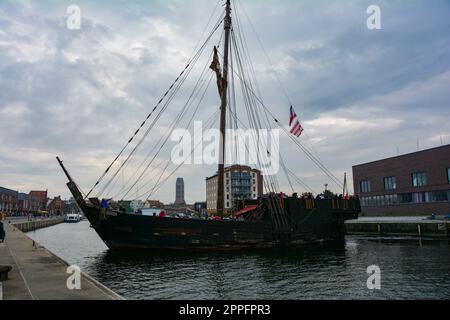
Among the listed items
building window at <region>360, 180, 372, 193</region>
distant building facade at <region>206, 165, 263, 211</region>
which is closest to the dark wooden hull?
building window at <region>360, 180, 372, 193</region>

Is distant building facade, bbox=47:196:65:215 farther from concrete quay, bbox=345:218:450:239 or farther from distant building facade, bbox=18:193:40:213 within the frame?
concrete quay, bbox=345:218:450:239

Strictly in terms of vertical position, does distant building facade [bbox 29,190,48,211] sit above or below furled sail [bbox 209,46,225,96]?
below

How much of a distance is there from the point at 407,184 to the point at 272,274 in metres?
56.7

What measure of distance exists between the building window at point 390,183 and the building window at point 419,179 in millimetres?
4404

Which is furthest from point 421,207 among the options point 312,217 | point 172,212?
point 172,212

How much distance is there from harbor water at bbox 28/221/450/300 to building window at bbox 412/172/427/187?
40.4m

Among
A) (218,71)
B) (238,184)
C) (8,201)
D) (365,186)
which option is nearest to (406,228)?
(218,71)

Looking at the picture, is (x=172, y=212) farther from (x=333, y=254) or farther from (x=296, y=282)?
(x=296, y=282)

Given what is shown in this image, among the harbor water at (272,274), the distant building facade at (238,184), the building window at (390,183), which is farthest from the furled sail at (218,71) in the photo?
the distant building facade at (238,184)

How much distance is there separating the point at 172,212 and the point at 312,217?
1291 centimetres

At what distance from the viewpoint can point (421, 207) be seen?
60.8 meters

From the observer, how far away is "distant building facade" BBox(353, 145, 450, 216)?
2239 inches

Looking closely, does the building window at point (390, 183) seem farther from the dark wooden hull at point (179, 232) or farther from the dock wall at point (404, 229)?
the dark wooden hull at point (179, 232)
